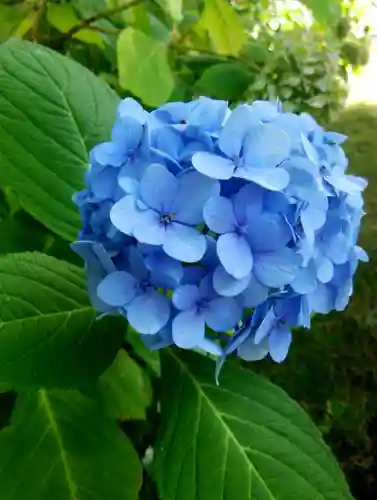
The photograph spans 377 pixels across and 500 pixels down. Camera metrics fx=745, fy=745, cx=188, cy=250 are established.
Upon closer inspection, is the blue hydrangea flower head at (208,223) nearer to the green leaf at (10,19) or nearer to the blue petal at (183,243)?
the blue petal at (183,243)

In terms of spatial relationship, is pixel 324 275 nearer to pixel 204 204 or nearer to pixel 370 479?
pixel 204 204

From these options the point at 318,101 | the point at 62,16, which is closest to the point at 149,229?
the point at 62,16

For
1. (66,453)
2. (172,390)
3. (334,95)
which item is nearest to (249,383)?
(172,390)

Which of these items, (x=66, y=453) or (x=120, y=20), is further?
(x=120, y=20)

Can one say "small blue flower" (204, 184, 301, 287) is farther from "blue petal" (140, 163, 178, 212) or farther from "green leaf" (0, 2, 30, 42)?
"green leaf" (0, 2, 30, 42)

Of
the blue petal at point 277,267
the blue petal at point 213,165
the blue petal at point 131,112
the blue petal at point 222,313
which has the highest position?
the blue petal at point 213,165

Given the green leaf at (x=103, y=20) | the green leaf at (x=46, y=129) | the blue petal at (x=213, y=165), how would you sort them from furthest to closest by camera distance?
the green leaf at (x=103, y=20) < the green leaf at (x=46, y=129) < the blue petal at (x=213, y=165)

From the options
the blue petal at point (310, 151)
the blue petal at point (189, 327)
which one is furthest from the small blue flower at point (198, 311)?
the blue petal at point (310, 151)

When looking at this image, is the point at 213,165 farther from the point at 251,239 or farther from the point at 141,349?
the point at 141,349
